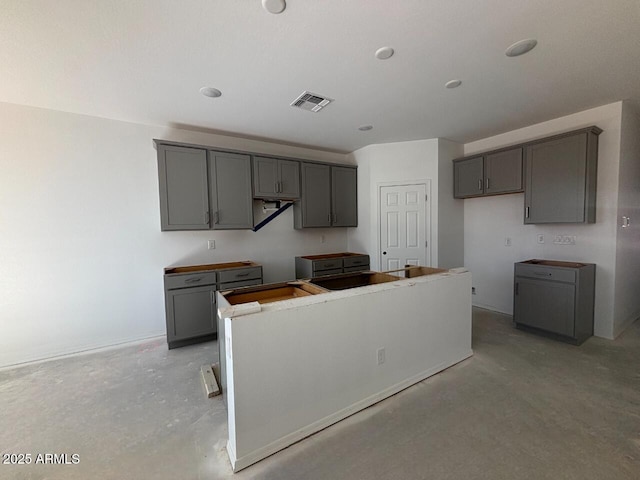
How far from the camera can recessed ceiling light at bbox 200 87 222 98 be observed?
7.71 ft

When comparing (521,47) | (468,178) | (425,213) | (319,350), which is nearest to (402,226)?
(425,213)

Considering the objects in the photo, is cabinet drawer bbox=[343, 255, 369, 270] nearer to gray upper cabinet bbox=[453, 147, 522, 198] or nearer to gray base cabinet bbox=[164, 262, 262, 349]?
gray base cabinet bbox=[164, 262, 262, 349]

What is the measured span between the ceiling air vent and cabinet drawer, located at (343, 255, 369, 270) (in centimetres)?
227

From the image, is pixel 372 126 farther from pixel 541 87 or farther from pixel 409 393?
pixel 409 393

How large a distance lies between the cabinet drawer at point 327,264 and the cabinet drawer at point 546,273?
237 centimetres

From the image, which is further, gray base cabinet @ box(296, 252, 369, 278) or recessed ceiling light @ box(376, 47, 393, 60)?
gray base cabinet @ box(296, 252, 369, 278)

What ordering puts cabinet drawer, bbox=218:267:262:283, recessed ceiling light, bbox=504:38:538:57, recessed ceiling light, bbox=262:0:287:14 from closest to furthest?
recessed ceiling light, bbox=262:0:287:14, recessed ceiling light, bbox=504:38:538:57, cabinet drawer, bbox=218:267:262:283

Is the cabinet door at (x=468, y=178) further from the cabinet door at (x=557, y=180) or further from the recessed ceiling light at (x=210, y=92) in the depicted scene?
the recessed ceiling light at (x=210, y=92)

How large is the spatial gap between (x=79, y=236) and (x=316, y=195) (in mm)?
2989

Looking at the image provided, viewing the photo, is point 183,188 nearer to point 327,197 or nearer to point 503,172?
Answer: point 327,197

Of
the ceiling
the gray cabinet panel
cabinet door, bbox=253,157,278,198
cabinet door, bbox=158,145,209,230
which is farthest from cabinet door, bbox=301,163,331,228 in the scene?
cabinet door, bbox=158,145,209,230

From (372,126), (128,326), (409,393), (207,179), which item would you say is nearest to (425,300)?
(409,393)

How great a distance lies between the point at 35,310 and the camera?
2727mm

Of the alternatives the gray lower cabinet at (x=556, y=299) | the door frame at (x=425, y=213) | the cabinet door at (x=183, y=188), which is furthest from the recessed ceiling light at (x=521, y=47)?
the cabinet door at (x=183, y=188)
